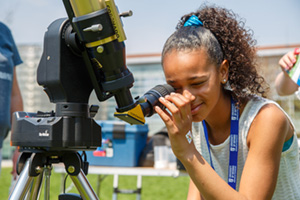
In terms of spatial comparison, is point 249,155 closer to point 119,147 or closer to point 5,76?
point 5,76

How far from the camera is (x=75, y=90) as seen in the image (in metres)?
1.21

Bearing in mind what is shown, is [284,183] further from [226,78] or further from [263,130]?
[226,78]

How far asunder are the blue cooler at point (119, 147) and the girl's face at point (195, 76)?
210cm

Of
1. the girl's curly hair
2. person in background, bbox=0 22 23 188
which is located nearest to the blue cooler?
person in background, bbox=0 22 23 188

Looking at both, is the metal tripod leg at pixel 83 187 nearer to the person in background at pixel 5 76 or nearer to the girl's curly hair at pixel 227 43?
the girl's curly hair at pixel 227 43

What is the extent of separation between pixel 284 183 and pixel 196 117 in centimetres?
55

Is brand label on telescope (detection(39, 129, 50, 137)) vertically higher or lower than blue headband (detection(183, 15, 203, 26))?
lower

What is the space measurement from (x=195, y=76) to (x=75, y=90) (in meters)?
0.43

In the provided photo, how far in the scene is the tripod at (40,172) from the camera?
3.85 feet

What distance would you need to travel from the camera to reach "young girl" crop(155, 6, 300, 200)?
1.23m

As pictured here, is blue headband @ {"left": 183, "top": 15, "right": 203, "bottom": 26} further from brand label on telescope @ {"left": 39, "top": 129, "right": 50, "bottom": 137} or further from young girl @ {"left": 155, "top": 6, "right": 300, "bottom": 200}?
brand label on telescope @ {"left": 39, "top": 129, "right": 50, "bottom": 137}

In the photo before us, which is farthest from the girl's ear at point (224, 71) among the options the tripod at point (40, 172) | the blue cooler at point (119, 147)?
the blue cooler at point (119, 147)

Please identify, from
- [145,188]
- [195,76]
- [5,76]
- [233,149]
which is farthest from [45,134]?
[145,188]

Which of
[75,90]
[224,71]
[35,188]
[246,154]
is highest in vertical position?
[75,90]
